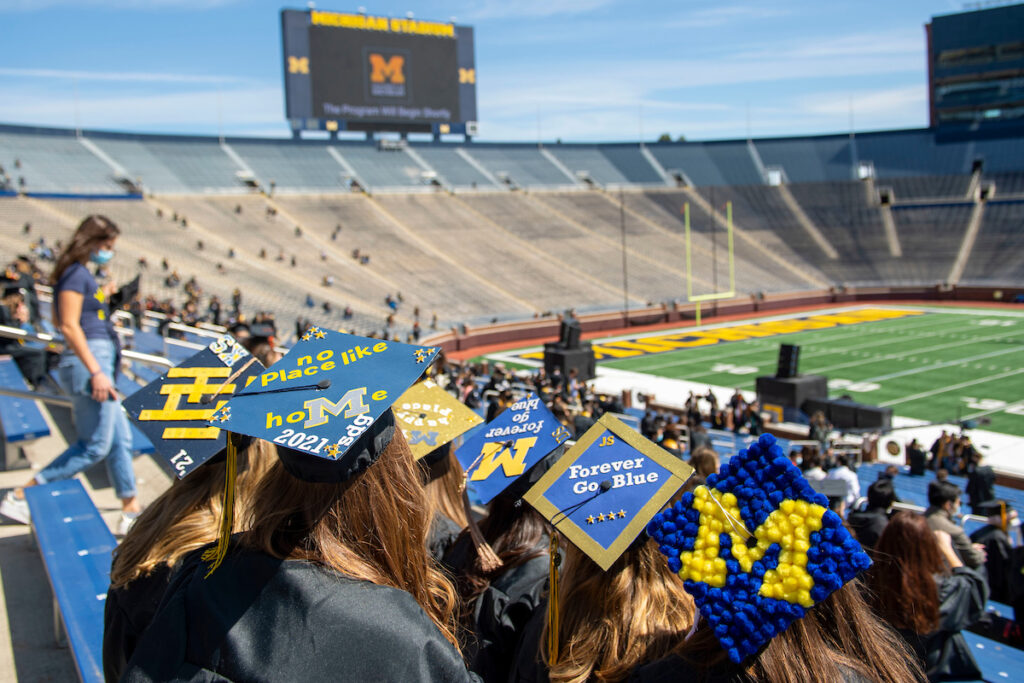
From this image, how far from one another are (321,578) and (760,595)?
0.84 m

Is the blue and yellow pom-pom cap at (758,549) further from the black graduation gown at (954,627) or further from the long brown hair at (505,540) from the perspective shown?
the black graduation gown at (954,627)

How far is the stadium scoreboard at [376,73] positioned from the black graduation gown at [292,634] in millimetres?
46973

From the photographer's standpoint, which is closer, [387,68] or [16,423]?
[16,423]

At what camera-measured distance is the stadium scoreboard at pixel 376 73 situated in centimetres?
4531

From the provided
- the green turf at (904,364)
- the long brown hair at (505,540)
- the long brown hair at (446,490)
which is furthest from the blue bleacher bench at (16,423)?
the green turf at (904,364)

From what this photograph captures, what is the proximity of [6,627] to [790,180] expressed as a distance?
198ft

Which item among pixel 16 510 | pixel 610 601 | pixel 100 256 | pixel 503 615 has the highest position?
pixel 100 256

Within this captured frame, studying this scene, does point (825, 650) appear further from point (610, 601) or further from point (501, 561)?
point (501, 561)

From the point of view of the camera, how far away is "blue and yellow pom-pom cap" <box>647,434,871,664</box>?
5.23ft

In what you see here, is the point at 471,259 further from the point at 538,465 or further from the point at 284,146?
the point at 538,465

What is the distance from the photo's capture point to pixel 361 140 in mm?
Answer: 53375

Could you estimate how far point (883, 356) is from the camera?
93.7 ft

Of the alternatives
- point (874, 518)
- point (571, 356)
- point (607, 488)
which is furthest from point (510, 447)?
point (571, 356)

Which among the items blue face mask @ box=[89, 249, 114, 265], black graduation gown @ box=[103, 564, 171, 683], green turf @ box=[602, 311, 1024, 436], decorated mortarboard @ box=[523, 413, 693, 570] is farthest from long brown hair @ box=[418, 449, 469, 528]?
green turf @ box=[602, 311, 1024, 436]
